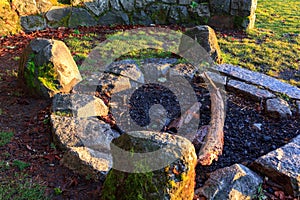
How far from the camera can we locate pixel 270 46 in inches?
248

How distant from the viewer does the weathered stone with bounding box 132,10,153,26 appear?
717 cm

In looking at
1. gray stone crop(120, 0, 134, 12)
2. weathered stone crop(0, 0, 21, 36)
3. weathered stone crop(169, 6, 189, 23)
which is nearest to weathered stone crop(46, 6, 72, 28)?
weathered stone crop(0, 0, 21, 36)

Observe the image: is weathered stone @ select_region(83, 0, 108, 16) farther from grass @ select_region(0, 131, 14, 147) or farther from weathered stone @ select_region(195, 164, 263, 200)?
weathered stone @ select_region(195, 164, 263, 200)

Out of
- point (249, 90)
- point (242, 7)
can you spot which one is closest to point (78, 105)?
point (249, 90)

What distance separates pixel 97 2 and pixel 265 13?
15.1 feet

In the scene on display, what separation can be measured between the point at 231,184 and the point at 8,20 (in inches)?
217

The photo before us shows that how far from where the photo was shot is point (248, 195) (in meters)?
2.45

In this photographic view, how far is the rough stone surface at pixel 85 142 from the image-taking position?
8.41 ft

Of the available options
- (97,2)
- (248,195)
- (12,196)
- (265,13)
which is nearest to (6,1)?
(97,2)

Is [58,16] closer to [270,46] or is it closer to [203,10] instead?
[203,10]

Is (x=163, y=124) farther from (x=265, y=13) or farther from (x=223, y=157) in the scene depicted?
(x=265, y=13)

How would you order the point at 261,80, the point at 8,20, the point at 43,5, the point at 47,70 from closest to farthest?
the point at 47,70
the point at 261,80
the point at 8,20
the point at 43,5

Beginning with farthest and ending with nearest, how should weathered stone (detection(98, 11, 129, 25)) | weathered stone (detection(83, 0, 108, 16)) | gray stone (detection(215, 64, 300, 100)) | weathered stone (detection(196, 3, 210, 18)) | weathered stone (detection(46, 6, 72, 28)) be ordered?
1. weathered stone (detection(196, 3, 210, 18))
2. weathered stone (detection(98, 11, 129, 25))
3. weathered stone (detection(83, 0, 108, 16))
4. weathered stone (detection(46, 6, 72, 28))
5. gray stone (detection(215, 64, 300, 100))

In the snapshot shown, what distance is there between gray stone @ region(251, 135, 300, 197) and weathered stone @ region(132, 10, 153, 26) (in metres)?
5.08
